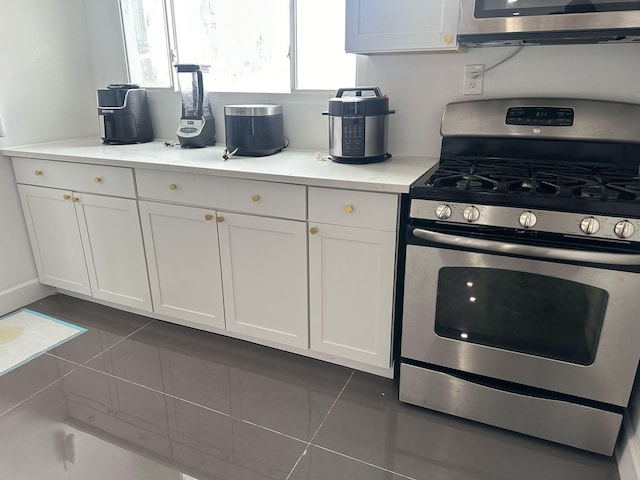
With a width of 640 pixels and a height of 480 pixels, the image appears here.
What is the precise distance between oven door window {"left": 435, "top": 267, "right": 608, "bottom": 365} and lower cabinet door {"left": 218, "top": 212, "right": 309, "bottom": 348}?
24.2 inches

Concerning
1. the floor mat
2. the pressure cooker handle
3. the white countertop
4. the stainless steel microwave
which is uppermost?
the stainless steel microwave

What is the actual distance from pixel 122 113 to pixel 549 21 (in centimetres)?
220

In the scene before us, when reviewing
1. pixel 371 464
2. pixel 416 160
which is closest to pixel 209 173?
pixel 416 160

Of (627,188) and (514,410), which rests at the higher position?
Result: (627,188)

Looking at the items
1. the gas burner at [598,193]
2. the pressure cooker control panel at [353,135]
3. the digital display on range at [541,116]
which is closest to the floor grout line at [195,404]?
the pressure cooker control panel at [353,135]

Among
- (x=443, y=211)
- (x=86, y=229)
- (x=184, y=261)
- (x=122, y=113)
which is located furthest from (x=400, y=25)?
(x=86, y=229)

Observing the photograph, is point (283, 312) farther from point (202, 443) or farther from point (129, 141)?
point (129, 141)

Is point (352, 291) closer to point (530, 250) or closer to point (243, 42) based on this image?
point (530, 250)

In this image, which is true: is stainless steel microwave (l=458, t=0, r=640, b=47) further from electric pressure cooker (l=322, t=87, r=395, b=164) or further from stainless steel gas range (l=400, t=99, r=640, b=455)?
electric pressure cooker (l=322, t=87, r=395, b=164)

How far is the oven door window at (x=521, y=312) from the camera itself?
1.48 metres

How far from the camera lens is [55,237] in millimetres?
2592

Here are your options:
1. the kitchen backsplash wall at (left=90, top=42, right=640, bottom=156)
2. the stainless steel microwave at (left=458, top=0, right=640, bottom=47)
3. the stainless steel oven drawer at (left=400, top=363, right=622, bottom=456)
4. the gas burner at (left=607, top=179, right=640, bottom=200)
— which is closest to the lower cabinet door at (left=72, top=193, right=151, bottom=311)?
the kitchen backsplash wall at (left=90, top=42, right=640, bottom=156)

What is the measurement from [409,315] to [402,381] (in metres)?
0.30

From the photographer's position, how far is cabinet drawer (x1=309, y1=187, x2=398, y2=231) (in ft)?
5.53
